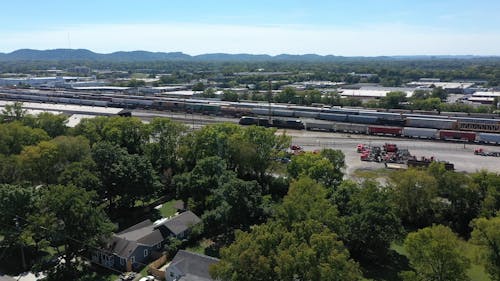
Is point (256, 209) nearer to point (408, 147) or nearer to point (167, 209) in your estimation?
point (167, 209)

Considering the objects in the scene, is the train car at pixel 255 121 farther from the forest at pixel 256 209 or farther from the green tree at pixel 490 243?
the green tree at pixel 490 243

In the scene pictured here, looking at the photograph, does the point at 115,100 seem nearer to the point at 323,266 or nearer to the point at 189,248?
the point at 189,248

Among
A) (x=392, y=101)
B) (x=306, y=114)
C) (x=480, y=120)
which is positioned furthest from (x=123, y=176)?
(x=392, y=101)

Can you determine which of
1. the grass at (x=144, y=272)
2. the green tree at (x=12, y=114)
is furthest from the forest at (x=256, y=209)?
the green tree at (x=12, y=114)

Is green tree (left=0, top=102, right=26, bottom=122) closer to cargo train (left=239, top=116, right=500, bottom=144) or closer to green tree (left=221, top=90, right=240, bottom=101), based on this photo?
cargo train (left=239, top=116, right=500, bottom=144)

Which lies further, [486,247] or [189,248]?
[189,248]

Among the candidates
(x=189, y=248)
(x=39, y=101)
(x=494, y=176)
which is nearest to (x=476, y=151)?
(x=494, y=176)

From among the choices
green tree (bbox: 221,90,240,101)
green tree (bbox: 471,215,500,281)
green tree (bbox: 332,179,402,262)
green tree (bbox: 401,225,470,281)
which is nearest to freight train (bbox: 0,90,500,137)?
green tree (bbox: 221,90,240,101)
